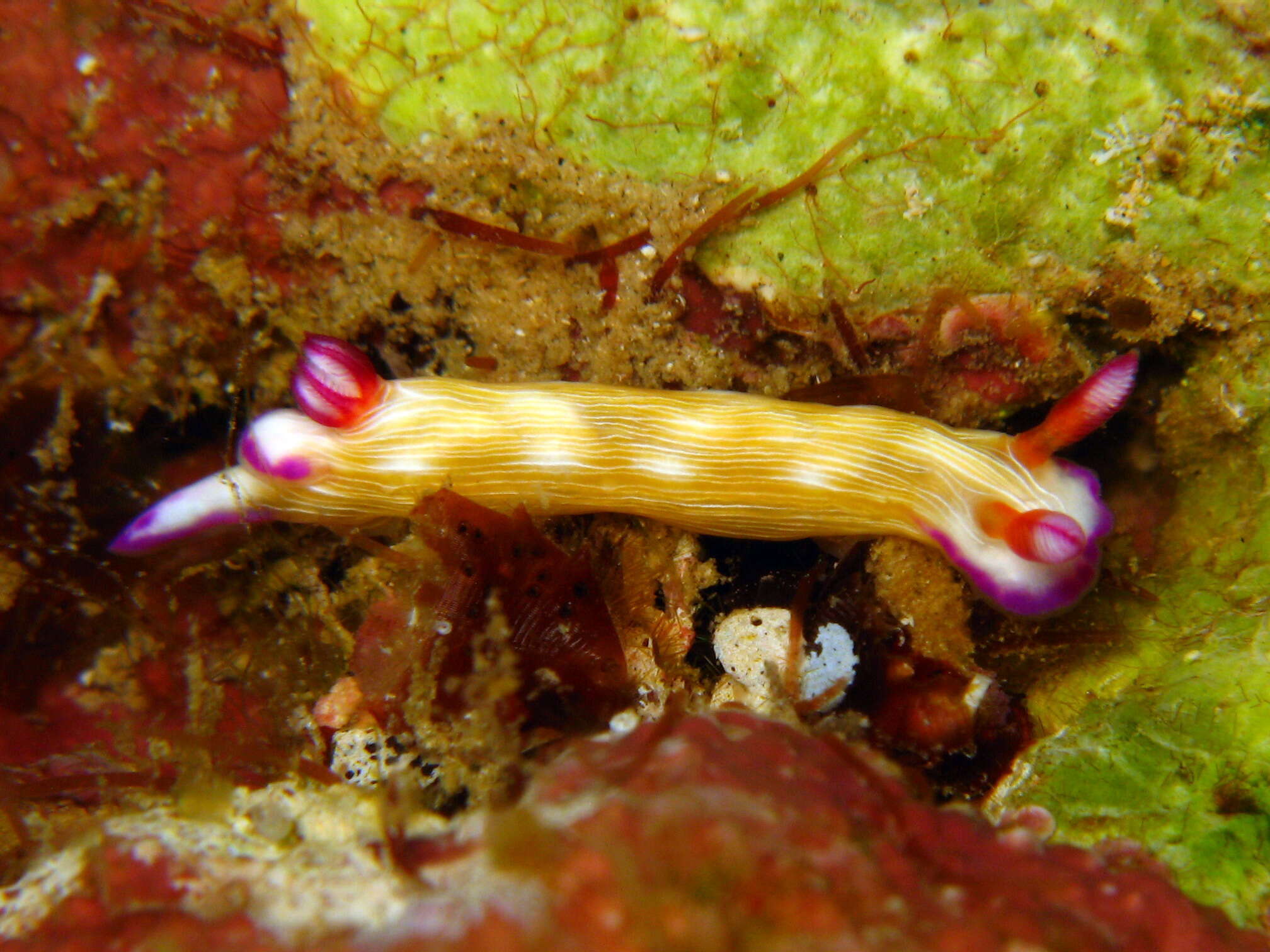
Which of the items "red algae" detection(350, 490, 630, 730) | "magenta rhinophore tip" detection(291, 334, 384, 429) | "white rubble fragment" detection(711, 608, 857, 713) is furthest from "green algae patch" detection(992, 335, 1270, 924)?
"magenta rhinophore tip" detection(291, 334, 384, 429)

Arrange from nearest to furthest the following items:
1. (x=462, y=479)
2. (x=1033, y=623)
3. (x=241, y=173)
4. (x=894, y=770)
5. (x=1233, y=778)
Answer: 1. (x=894, y=770)
2. (x=1233, y=778)
3. (x=241, y=173)
4. (x=462, y=479)
5. (x=1033, y=623)

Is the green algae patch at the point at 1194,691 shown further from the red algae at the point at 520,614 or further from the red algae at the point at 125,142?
the red algae at the point at 125,142

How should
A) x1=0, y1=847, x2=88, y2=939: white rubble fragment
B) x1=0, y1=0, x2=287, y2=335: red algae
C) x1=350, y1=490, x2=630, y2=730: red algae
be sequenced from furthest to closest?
1. x1=350, y1=490, x2=630, y2=730: red algae
2. x1=0, y1=0, x2=287, y2=335: red algae
3. x1=0, y1=847, x2=88, y2=939: white rubble fragment

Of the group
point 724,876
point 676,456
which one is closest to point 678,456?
point 676,456

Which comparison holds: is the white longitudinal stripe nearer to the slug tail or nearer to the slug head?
the slug head

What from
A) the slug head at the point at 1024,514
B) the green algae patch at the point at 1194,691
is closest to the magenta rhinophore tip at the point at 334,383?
the slug head at the point at 1024,514

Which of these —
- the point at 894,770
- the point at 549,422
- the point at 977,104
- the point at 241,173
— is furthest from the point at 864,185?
the point at 241,173

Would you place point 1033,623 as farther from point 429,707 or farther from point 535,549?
point 429,707
